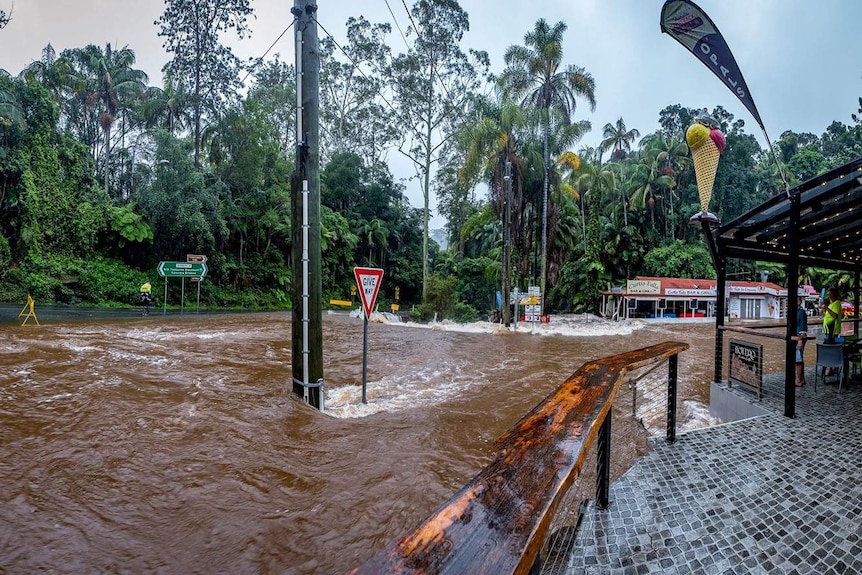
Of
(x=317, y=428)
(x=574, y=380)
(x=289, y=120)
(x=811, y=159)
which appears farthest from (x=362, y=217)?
(x=811, y=159)

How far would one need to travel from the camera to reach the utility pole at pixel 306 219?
5.38 m

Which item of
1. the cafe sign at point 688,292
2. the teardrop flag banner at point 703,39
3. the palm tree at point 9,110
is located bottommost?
the cafe sign at point 688,292

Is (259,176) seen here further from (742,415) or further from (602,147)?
(602,147)

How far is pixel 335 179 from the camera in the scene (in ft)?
116

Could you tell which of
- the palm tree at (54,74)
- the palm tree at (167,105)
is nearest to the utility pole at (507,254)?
the palm tree at (167,105)

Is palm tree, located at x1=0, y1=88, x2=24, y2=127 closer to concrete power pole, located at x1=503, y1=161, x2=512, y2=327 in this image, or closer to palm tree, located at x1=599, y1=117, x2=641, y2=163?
concrete power pole, located at x1=503, y1=161, x2=512, y2=327

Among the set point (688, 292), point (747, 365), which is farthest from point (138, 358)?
point (688, 292)

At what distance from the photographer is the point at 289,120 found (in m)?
33.4

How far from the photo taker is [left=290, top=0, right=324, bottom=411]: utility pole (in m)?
5.38

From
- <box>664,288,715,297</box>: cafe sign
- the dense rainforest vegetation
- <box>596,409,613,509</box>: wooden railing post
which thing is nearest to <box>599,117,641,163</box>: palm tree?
the dense rainforest vegetation

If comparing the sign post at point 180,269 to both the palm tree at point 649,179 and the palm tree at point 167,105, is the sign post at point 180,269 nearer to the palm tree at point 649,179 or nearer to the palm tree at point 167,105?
the palm tree at point 167,105

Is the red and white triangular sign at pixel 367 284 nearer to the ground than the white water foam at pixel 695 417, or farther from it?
farther from it

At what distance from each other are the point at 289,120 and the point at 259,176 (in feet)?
30.4

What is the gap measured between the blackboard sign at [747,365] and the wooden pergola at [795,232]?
0.24 metres
